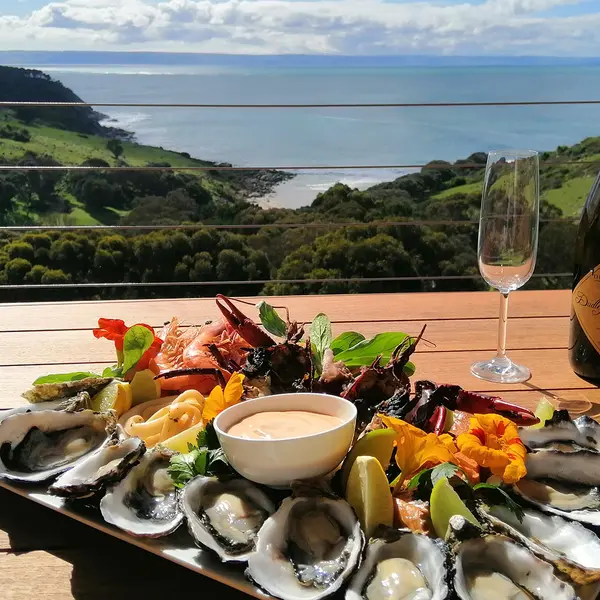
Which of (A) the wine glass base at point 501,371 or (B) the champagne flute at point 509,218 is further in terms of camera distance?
(A) the wine glass base at point 501,371

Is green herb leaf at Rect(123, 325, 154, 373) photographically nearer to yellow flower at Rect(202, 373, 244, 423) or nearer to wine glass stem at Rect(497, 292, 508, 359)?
yellow flower at Rect(202, 373, 244, 423)

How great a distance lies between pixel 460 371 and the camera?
1479 millimetres

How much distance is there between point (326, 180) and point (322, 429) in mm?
7601

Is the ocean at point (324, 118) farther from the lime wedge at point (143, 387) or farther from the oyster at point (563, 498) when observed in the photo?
the oyster at point (563, 498)

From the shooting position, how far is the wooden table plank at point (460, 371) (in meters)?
1.39

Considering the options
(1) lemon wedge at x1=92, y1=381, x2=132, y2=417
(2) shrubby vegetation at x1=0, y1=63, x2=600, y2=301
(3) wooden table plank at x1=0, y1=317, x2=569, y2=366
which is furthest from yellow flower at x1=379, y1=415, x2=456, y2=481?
(2) shrubby vegetation at x1=0, y1=63, x2=600, y2=301

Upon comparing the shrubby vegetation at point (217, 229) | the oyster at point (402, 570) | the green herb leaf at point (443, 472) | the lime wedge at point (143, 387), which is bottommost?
the shrubby vegetation at point (217, 229)

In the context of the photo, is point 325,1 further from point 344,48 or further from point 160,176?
point 160,176

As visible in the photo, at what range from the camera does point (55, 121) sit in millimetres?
9000

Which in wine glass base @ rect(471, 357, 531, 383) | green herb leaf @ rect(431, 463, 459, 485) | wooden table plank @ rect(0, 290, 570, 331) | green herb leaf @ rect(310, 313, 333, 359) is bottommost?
wooden table plank @ rect(0, 290, 570, 331)

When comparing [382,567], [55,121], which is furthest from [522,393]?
[55,121]

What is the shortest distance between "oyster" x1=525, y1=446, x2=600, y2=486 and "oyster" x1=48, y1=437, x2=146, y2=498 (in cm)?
51

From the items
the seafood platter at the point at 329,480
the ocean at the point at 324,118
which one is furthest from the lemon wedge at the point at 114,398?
the ocean at the point at 324,118

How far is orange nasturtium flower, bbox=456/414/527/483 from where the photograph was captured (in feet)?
2.85
